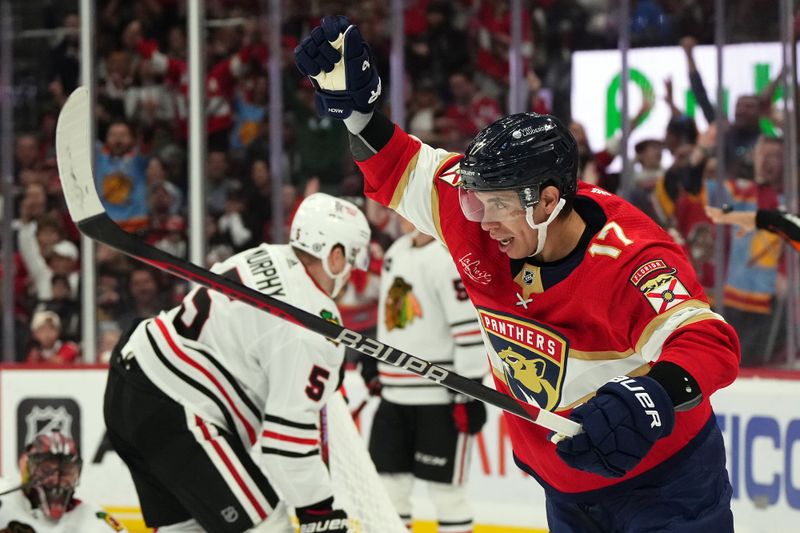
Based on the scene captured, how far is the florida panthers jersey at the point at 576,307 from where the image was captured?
71.6 inches

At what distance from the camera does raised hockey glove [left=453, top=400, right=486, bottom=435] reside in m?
4.17

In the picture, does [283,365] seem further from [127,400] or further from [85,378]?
[85,378]

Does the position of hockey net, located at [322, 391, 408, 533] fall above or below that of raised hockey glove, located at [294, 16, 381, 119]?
below

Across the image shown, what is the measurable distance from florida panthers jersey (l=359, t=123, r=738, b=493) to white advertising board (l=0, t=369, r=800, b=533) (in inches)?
90.1

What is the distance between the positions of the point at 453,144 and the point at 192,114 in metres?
1.29

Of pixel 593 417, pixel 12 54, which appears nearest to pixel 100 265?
pixel 12 54

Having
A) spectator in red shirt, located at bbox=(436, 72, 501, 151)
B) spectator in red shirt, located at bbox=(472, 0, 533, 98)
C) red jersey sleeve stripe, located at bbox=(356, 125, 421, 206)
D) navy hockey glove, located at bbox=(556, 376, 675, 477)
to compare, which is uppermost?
spectator in red shirt, located at bbox=(472, 0, 533, 98)

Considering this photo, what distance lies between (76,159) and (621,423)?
1.02 meters

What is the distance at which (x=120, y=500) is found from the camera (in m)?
5.04

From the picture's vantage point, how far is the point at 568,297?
6.43 ft

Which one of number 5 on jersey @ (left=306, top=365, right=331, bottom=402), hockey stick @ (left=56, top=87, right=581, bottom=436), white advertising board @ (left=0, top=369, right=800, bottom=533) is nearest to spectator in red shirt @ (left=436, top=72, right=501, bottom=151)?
white advertising board @ (left=0, top=369, right=800, bottom=533)

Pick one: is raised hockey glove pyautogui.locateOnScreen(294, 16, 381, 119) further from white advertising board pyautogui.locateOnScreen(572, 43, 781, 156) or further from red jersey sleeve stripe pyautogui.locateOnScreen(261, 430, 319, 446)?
white advertising board pyautogui.locateOnScreen(572, 43, 781, 156)

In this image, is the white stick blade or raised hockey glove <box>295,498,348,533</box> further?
raised hockey glove <box>295,498,348,533</box>

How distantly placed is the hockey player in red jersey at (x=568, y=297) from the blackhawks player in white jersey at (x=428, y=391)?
6.44 feet
